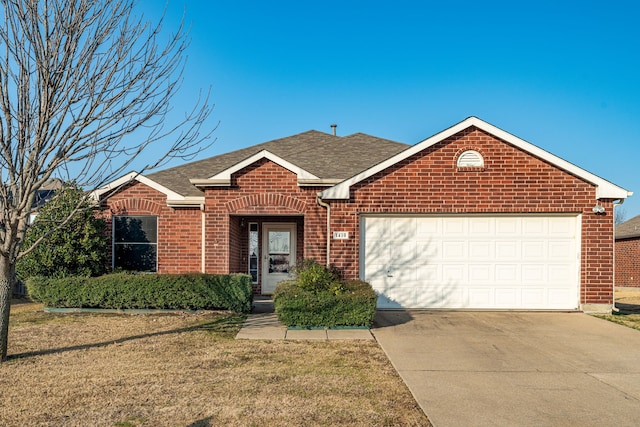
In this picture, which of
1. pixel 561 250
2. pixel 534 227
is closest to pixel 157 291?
pixel 534 227

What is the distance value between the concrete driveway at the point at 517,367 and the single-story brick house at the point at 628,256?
18.3m

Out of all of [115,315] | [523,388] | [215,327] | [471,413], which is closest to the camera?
[471,413]

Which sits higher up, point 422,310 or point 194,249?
point 194,249

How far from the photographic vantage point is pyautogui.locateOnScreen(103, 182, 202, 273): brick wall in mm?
13945

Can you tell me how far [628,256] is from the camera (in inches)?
1054

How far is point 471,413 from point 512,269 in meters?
7.39

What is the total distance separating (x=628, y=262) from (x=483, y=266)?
64.6 ft

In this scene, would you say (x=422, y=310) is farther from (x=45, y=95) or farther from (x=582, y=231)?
(x=45, y=95)

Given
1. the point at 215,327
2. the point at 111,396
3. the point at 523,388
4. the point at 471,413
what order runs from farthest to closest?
1. the point at 215,327
2. the point at 523,388
3. the point at 111,396
4. the point at 471,413

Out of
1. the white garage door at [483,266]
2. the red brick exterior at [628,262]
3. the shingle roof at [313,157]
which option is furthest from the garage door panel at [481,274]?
the red brick exterior at [628,262]

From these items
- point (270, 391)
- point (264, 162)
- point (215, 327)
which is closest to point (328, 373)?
Result: point (270, 391)

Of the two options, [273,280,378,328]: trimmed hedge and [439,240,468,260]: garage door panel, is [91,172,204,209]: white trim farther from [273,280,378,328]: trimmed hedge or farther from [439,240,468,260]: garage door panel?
[439,240,468,260]: garage door panel

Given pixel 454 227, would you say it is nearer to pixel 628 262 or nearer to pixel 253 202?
pixel 253 202

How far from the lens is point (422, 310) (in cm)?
1166
